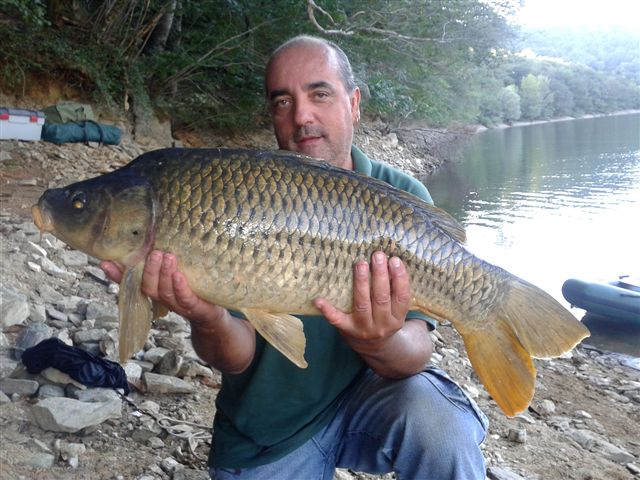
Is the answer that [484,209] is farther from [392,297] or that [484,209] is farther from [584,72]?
[584,72]

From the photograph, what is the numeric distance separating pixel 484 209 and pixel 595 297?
538 centimetres

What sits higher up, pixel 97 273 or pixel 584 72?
pixel 584 72

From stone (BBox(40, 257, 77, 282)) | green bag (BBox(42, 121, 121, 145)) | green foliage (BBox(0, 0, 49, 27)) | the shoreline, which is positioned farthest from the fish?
the shoreline

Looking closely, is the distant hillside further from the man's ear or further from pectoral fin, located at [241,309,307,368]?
pectoral fin, located at [241,309,307,368]

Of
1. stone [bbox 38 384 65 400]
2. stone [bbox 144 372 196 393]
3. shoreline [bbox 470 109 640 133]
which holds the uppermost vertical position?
shoreline [bbox 470 109 640 133]

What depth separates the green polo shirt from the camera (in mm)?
1650

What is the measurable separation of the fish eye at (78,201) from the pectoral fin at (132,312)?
17cm

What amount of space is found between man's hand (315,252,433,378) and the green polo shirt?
17 centimetres

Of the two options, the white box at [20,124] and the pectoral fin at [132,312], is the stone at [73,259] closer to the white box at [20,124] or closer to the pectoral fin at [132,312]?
the pectoral fin at [132,312]

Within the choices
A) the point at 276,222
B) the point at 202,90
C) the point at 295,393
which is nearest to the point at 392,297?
the point at 276,222

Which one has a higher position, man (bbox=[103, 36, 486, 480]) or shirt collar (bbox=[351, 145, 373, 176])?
shirt collar (bbox=[351, 145, 373, 176])

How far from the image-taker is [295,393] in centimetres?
168

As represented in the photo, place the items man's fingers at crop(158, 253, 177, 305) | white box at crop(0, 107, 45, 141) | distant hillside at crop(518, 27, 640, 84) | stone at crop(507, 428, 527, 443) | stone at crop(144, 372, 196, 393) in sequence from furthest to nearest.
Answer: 1. distant hillside at crop(518, 27, 640, 84)
2. white box at crop(0, 107, 45, 141)
3. stone at crop(507, 428, 527, 443)
4. stone at crop(144, 372, 196, 393)
5. man's fingers at crop(158, 253, 177, 305)

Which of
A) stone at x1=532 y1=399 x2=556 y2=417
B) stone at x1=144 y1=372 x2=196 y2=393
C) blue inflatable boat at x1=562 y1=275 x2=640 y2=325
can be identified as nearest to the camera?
stone at x1=144 y1=372 x2=196 y2=393
